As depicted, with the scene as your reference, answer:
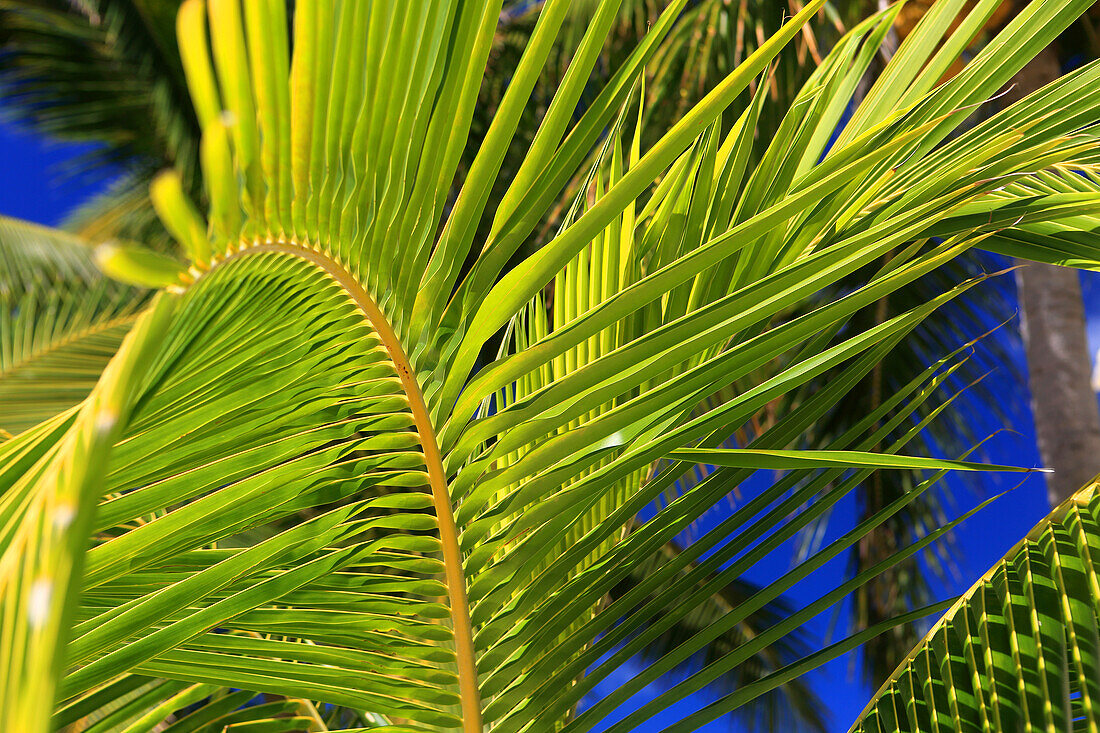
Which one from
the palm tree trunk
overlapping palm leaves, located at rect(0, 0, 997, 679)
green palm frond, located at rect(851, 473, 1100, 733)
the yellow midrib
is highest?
overlapping palm leaves, located at rect(0, 0, 997, 679)

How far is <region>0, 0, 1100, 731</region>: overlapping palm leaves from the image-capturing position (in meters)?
0.26

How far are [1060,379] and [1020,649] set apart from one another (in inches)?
52.9

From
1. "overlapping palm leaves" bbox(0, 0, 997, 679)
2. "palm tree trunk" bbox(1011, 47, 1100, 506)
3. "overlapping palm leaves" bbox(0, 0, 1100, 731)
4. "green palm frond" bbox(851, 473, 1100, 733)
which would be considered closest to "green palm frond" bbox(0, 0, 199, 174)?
"overlapping palm leaves" bbox(0, 0, 997, 679)

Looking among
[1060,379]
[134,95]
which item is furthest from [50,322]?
[1060,379]

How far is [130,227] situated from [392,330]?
15.4 feet

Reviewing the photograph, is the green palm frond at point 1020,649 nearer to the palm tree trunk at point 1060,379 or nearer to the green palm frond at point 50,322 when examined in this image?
the palm tree trunk at point 1060,379

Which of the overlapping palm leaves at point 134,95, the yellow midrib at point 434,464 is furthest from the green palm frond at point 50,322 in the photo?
the yellow midrib at point 434,464

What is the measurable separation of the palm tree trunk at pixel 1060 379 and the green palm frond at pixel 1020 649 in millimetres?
1102

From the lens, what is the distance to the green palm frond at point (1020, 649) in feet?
1.13

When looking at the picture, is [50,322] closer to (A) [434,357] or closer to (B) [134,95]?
(B) [134,95]

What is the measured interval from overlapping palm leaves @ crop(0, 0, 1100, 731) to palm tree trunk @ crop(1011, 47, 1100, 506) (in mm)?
1130

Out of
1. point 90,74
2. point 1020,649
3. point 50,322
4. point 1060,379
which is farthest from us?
point 90,74

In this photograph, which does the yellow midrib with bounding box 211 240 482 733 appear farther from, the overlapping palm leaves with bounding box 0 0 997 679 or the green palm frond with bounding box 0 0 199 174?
the green palm frond with bounding box 0 0 199 174

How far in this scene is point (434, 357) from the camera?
0.38 meters
